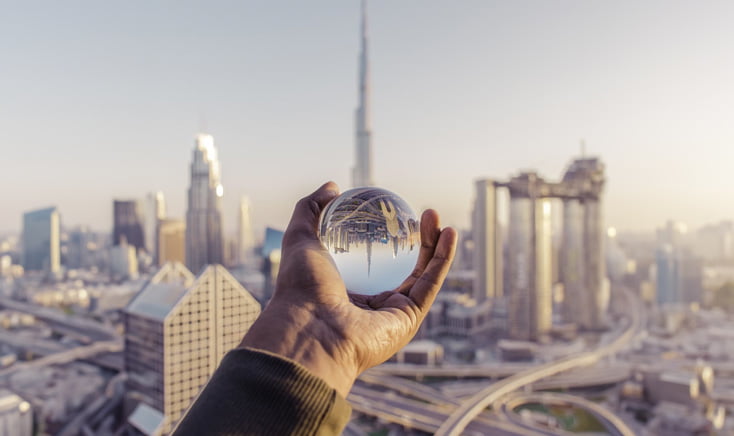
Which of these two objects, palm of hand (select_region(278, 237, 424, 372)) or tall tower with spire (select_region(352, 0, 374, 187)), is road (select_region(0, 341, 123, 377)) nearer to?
palm of hand (select_region(278, 237, 424, 372))

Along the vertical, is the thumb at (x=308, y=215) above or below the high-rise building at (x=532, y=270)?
above

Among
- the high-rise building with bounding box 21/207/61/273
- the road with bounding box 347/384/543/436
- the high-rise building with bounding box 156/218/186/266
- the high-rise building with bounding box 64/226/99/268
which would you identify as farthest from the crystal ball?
the high-rise building with bounding box 64/226/99/268

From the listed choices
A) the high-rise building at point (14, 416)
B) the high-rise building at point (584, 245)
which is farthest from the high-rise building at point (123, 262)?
the high-rise building at point (584, 245)

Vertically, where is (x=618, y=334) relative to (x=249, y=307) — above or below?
below

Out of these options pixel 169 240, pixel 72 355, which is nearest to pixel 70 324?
pixel 72 355

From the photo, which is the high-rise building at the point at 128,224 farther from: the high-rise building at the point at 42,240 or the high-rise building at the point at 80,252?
the high-rise building at the point at 42,240

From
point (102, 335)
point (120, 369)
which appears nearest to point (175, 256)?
point (102, 335)

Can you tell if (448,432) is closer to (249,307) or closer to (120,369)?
(249,307)
